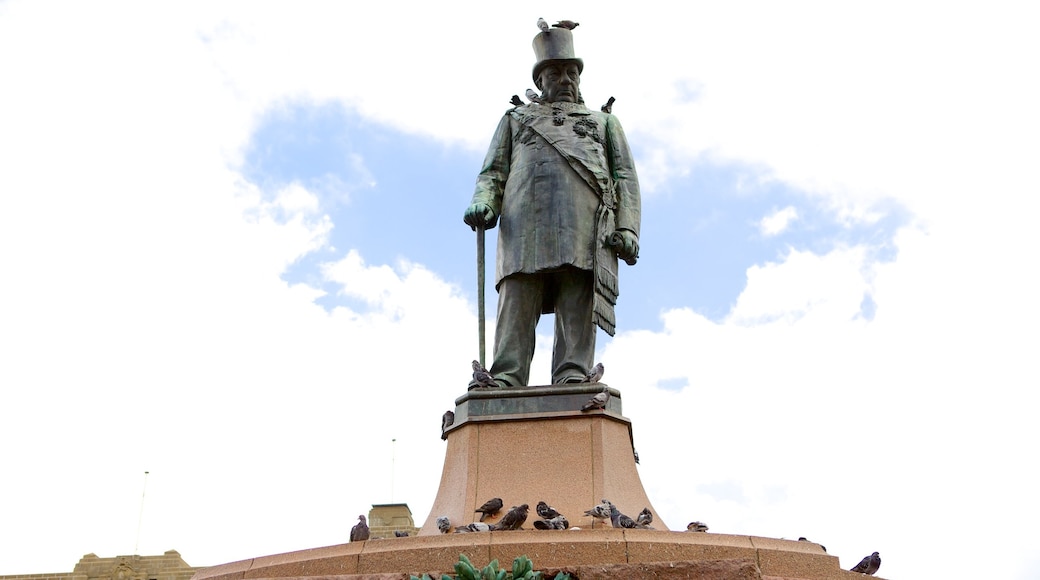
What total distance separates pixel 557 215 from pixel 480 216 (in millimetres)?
681

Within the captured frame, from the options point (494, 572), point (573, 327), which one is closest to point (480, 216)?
point (573, 327)

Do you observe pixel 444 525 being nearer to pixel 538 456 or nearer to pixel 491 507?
pixel 491 507

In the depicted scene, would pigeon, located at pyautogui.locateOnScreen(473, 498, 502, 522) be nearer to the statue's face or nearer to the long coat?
the long coat

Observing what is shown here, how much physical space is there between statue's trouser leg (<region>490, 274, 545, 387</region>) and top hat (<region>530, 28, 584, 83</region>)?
6.61 feet

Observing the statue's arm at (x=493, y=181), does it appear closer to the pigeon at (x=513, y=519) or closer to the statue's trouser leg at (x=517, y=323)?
the statue's trouser leg at (x=517, y=323)

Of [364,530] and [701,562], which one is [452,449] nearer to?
[364,530]

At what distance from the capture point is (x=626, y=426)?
377 inches

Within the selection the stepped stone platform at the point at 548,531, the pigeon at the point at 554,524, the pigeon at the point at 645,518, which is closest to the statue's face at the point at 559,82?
the stepped stone platform at the point at 548,531

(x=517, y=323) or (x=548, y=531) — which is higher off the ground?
(x=517, y=323)

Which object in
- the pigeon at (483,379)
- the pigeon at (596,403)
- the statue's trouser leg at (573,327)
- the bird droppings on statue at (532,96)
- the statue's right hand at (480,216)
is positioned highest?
the bird droppings on statue at (532,96)

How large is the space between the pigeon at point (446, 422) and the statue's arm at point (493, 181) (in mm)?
1724

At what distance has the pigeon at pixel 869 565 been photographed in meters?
8.02

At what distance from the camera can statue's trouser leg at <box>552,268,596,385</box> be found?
9992 millimetres

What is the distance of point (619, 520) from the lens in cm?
821
